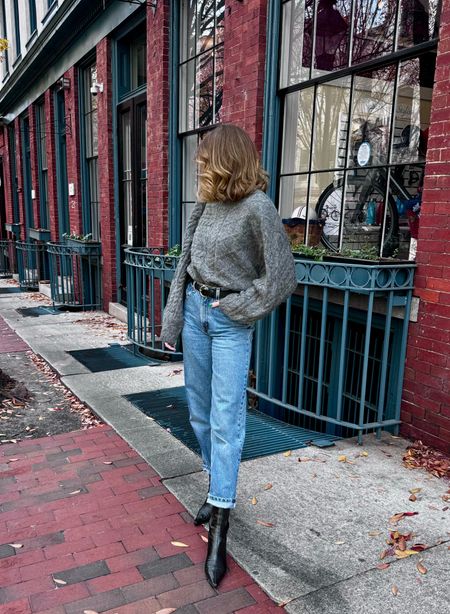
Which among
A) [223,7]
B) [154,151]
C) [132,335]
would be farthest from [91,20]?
[132,335]

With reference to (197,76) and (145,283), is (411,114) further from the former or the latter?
(197,76)

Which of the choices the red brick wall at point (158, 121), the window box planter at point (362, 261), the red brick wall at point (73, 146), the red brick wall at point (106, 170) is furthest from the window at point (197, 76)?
the red brick wall at point (73, 146)

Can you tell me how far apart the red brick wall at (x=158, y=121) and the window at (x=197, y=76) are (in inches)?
8.1

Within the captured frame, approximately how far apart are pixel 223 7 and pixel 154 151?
197 centimetres

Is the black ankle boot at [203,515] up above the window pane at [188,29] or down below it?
below

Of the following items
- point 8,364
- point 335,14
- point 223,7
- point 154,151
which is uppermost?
point 223,7

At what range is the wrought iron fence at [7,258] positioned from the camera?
51.4 ft

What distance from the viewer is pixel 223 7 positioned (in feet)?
17.8

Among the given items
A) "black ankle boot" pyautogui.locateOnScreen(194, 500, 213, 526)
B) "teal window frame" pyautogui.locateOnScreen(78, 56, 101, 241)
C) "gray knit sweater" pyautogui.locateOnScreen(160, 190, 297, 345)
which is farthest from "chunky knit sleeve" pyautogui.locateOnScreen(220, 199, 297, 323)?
"teal window frame" pyautogui.locateOnScreen(78, 56, 101, 241)

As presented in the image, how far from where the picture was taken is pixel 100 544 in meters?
2.45

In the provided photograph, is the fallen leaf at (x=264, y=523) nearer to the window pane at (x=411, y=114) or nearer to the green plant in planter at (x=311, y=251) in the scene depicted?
the green plant in planter at (x=311, y=251)

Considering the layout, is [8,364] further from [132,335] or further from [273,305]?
[273,305]

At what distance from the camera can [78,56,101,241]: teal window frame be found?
9.52 metres

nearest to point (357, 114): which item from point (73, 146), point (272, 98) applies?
point (272, 98)
